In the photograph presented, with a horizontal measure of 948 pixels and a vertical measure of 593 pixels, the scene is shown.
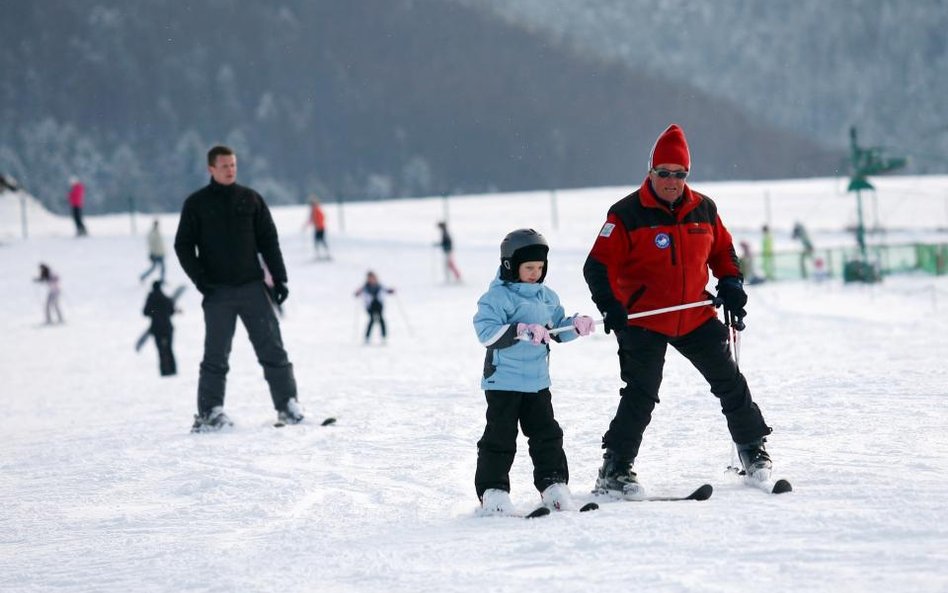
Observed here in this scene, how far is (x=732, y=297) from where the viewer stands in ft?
15.3

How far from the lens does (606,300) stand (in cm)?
438

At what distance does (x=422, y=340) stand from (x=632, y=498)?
10563mm

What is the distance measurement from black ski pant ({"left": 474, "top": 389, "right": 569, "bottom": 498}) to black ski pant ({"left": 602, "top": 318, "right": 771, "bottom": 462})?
25 cm

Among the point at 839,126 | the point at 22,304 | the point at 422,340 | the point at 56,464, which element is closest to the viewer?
the point at 56,464

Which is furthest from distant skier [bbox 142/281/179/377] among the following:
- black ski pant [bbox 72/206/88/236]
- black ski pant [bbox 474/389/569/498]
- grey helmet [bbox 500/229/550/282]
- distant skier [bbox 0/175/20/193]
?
distant skier [bbox 0/175/20/193]

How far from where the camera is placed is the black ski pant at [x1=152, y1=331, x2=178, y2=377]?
12.4 metres

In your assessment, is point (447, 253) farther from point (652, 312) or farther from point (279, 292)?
point (652, 312)

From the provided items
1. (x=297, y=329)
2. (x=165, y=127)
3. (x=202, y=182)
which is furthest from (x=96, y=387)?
(x=165, y=127)

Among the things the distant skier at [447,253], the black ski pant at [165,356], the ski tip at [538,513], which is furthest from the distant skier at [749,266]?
the ski tip at [538,513]

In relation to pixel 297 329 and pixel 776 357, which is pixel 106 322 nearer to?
pixel 297 329

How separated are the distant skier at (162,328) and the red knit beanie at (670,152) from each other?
350 inches

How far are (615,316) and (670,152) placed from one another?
74 centimetres

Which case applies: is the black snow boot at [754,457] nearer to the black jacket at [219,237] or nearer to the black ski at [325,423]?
the black ski at [325,423]

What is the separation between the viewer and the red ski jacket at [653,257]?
4492 mm
